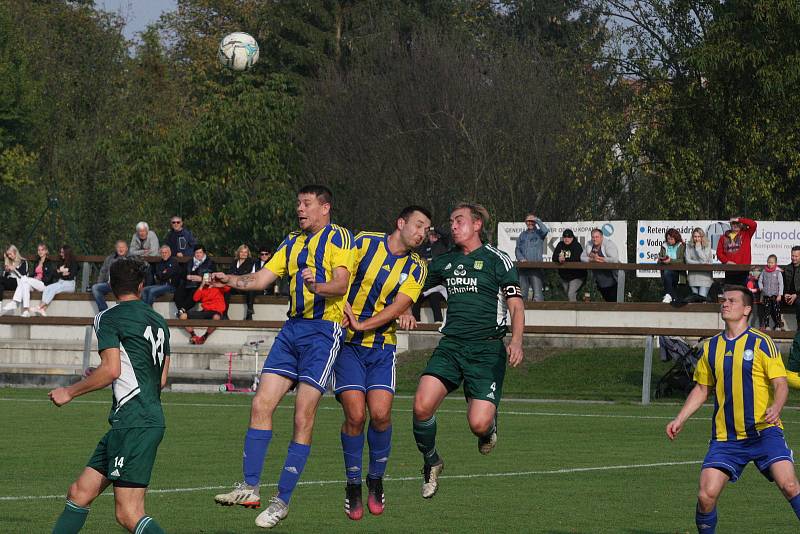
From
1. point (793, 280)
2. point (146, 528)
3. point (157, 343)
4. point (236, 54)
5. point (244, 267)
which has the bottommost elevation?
point (146, 528)

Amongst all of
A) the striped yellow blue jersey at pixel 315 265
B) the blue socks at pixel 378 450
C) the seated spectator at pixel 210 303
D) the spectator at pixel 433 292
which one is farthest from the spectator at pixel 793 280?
the striped yellow blue jersey at pixel 315 265

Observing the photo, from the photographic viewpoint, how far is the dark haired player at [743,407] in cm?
944

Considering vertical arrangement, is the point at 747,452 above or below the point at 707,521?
above

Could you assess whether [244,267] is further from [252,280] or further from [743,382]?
[743,382]

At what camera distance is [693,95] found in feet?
105

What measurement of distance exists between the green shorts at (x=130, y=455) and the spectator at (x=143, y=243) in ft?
66.9

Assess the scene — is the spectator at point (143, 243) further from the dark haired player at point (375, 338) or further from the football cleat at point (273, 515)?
the football cleat at point (273, 515)

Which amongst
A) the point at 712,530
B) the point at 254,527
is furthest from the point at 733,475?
the point at 254,527

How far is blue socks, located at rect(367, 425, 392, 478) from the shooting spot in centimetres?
1092

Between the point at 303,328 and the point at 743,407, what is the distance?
10.3ft

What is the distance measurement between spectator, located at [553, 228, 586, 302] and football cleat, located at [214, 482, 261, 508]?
1782 cm

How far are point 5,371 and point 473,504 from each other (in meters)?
16.8

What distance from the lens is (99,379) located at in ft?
25.8

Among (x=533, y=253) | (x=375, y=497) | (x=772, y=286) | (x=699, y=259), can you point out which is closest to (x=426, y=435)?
(x=375, y=497)
